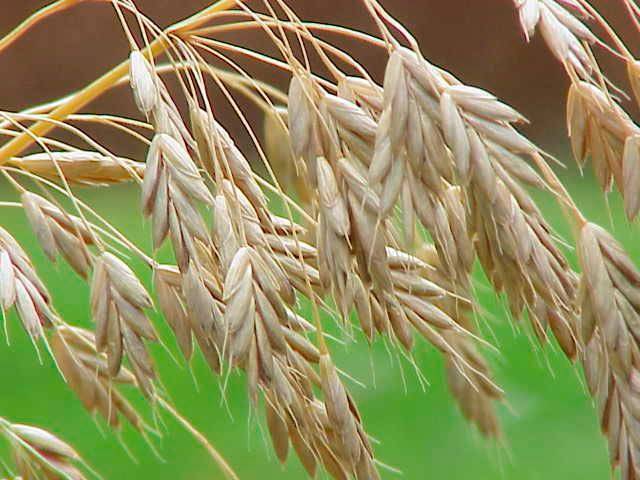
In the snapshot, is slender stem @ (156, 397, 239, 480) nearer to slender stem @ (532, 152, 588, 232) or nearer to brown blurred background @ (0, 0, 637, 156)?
slender stem @ (532, 152, 588, 232)

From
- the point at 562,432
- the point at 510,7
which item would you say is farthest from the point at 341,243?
the point at 510,7

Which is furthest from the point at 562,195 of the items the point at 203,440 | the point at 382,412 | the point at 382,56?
the point at 382,56

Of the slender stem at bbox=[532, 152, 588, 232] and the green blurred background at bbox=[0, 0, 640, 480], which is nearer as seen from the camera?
the slender stem at bbox=[532, 152, 588, 232]

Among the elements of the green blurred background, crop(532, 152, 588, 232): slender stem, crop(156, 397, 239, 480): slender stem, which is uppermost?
crop(532, 152, 588, 232): slender stem

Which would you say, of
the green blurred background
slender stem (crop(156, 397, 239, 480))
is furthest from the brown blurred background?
slender stem (crop(156, 397, 239, 480))

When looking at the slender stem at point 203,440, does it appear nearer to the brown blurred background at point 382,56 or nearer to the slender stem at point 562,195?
the slender stem at point 562,195

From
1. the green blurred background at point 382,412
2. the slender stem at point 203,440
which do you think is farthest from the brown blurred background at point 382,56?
the slender stem at point 203,440

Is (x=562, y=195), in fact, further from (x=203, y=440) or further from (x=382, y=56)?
(x=382, y=56)

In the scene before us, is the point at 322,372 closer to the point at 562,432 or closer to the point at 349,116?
the point at 349,116
